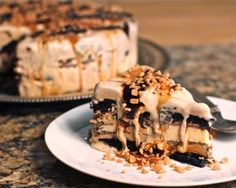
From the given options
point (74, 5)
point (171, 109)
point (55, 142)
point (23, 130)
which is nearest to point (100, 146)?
point (55, 142)

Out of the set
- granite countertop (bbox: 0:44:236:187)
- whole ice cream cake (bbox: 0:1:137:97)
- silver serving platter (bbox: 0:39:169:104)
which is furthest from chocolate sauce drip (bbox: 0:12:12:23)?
granite countertop (bbox: 0:44:236:187)

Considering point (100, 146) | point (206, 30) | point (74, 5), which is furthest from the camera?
point (206, 30)

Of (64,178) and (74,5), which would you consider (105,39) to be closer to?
(74,5)

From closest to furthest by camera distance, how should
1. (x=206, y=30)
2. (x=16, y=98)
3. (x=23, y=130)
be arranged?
(x=23, y=130) < (x=16, y=98) < (x=206, y=30)

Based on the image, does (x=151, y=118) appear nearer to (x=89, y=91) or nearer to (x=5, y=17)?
(x=89, y=91)

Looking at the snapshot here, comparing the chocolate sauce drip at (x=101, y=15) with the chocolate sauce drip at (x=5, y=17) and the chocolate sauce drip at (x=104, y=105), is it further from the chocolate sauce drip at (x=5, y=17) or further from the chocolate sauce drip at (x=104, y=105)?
the chocolate sauce drip at (x=104, y=105)

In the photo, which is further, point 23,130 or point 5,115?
point 5,115
